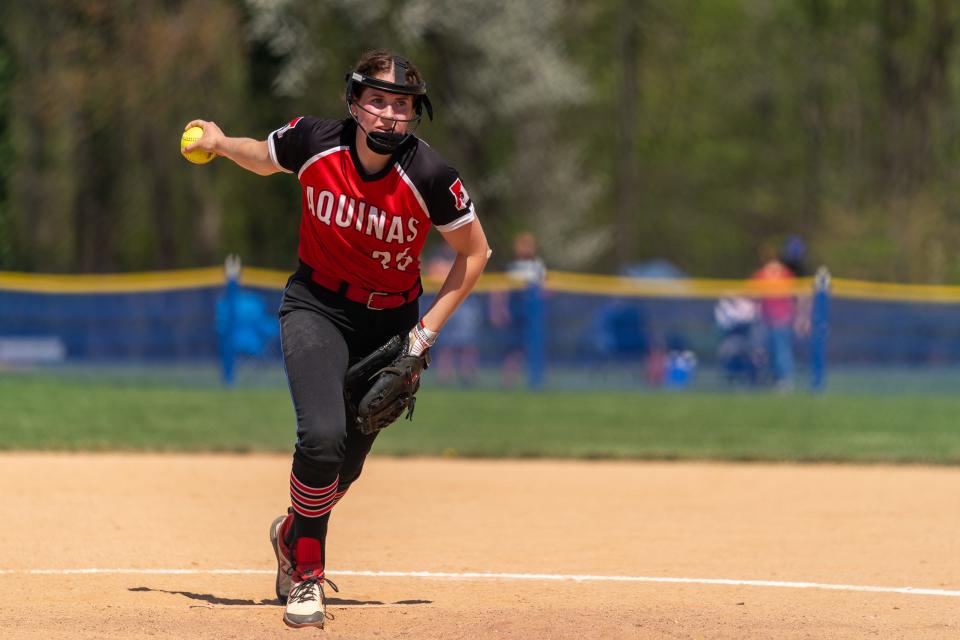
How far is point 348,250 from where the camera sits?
636cm

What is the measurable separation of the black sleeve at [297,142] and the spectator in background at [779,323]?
1323 centimetres

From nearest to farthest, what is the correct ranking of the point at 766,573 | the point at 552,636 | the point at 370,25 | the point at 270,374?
1. the point at 552,636
2. the point at 766,573
3. the point at 270,374
4. the point at 370,25

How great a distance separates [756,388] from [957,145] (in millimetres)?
30143

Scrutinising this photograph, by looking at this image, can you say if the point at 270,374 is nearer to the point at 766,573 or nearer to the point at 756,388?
the point at 756,388

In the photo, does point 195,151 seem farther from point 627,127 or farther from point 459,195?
point 627,127

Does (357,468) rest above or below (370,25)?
below

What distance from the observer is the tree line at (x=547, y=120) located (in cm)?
2952

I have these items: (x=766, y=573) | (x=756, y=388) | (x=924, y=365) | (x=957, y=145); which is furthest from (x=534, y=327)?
(x=957, y=145)

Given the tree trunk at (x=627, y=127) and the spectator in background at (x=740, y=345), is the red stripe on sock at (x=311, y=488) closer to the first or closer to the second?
the spectator in background at (x=740, y=345)

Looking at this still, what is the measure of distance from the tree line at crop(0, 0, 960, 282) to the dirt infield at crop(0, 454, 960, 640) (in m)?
12.7

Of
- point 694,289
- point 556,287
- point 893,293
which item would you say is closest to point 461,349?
point 556,287

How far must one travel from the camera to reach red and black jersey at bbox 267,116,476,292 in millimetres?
6242

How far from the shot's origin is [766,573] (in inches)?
307

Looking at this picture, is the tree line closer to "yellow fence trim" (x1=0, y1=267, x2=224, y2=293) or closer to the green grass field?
"yellow fence trim" (x1=0, y1=267, x2=224, y2=293)
